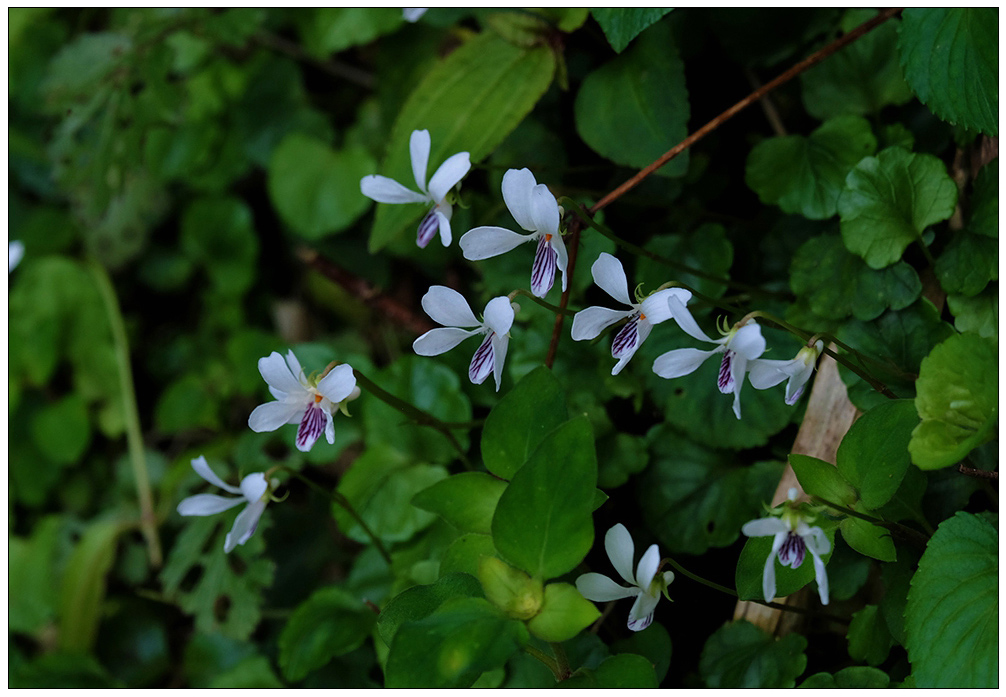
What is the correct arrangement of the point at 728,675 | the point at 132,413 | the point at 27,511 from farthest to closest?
the point at 27,511
the point at 132,413
the point at 728,675

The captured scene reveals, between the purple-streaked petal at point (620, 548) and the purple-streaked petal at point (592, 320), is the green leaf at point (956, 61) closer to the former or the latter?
the purple-streaked petal at point (592, 320)

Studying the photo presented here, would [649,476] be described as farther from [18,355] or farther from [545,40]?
[18,355]

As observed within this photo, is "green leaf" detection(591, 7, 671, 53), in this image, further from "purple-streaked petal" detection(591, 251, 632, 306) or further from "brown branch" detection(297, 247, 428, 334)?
"brown branch" detection(297, 247, 428, 334)

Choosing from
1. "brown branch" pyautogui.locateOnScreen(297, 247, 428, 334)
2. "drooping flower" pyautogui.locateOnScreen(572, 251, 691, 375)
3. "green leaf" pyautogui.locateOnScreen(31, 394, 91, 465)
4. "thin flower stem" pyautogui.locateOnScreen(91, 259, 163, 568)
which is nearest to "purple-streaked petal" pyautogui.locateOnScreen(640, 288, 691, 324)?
"drooping flower" pyautogui.locateOnScreen(572, 251, 691, 375)

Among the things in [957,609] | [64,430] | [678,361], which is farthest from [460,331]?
[64,430]

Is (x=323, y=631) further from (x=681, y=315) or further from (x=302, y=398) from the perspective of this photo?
(x=681, y=315)

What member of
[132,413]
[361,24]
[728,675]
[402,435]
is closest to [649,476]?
[728,675]
